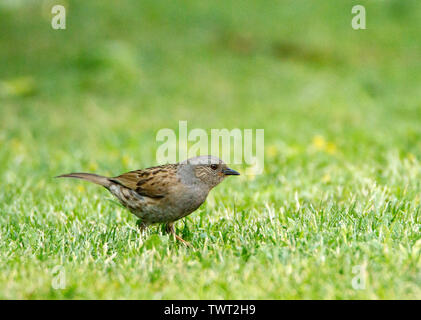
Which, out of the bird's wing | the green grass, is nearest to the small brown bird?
the bird's wing

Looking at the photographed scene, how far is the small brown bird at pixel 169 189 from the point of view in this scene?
4980 mm

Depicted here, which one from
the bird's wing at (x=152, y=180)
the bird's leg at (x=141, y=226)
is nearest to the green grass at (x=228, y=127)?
the bird's leg at (x=141, y=226)

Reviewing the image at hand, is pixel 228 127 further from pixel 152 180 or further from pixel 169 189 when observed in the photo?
pixel 169 189

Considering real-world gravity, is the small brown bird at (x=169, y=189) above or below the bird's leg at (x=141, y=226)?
above

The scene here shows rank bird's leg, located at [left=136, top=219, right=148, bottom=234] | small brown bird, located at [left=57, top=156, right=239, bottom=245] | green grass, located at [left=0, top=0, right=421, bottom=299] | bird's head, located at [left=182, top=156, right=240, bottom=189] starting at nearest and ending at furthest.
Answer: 1. green grass, located at [left=0, top=0, right=421, bottom=299]
2. small brown bird, located at [left=57, top=156, right=239, bottom=245]
3. bird's head, located at [left=182, top=156, right=240, bottom=189]
4. bird's leg, located at [left=136, top=219, right=148, bottom=234]

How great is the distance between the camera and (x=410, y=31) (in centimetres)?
1627

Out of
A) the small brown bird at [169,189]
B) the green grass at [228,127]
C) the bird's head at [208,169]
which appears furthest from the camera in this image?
the bird's head at [208,169]

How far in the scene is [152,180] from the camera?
5156 mm

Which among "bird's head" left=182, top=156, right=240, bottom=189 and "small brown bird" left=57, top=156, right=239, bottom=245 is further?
"bird's head" left=182, top=156, right=240, bottom=189

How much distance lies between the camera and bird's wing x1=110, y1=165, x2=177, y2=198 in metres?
5.04

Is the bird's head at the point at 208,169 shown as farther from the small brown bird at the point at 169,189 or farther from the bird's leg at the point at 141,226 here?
the bird's leg at the point at 141,226

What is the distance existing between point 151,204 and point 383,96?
8.59 meters

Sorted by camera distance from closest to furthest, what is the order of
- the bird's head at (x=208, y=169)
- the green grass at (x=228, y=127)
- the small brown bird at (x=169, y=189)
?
1. the green grass at (x=228, y=127)
2. the small brown bird at (x=169, y=189)
3. the bird's head at (x=208, y=169)

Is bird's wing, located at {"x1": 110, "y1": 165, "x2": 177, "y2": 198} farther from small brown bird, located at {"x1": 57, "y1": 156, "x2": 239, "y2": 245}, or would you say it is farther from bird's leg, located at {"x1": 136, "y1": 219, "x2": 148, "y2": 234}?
bird's leg, located at {"x1": 136, "y1": 219, "x2": 148, "y2": 234}
